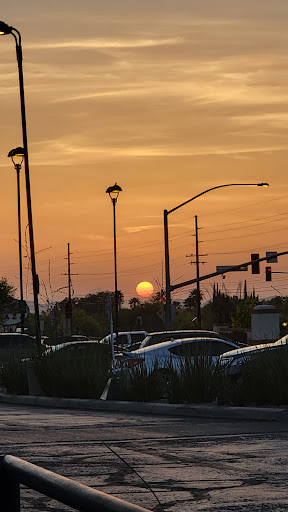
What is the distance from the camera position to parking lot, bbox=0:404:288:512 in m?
8.97

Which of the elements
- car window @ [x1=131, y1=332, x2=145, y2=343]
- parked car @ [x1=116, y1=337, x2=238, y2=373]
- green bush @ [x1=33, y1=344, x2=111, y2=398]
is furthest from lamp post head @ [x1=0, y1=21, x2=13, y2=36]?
car window @ [x1=131, y1=332, x2=145, y2=343]

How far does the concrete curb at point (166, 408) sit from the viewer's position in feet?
57.7

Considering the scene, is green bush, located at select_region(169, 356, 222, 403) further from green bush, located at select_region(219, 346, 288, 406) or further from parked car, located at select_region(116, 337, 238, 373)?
parked car, located at select_region(116, 337, 238, 373)

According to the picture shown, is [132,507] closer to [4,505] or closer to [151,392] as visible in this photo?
[4,505]

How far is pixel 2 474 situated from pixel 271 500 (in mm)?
5528

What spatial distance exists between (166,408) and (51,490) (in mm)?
16541

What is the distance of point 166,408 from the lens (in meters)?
19.7

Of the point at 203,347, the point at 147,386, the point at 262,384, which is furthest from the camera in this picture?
the point at 203,347

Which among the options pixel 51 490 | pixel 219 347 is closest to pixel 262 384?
pixel 219 347

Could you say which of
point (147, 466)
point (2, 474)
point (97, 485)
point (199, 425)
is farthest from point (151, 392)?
point (2, 474)

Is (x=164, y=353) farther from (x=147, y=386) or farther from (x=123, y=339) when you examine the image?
(x=123, y=339)

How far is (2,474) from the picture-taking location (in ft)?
11.6

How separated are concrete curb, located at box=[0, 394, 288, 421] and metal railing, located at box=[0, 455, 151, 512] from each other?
45.7 ft

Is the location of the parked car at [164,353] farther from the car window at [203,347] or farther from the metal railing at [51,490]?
the metal railing at [51,490]
